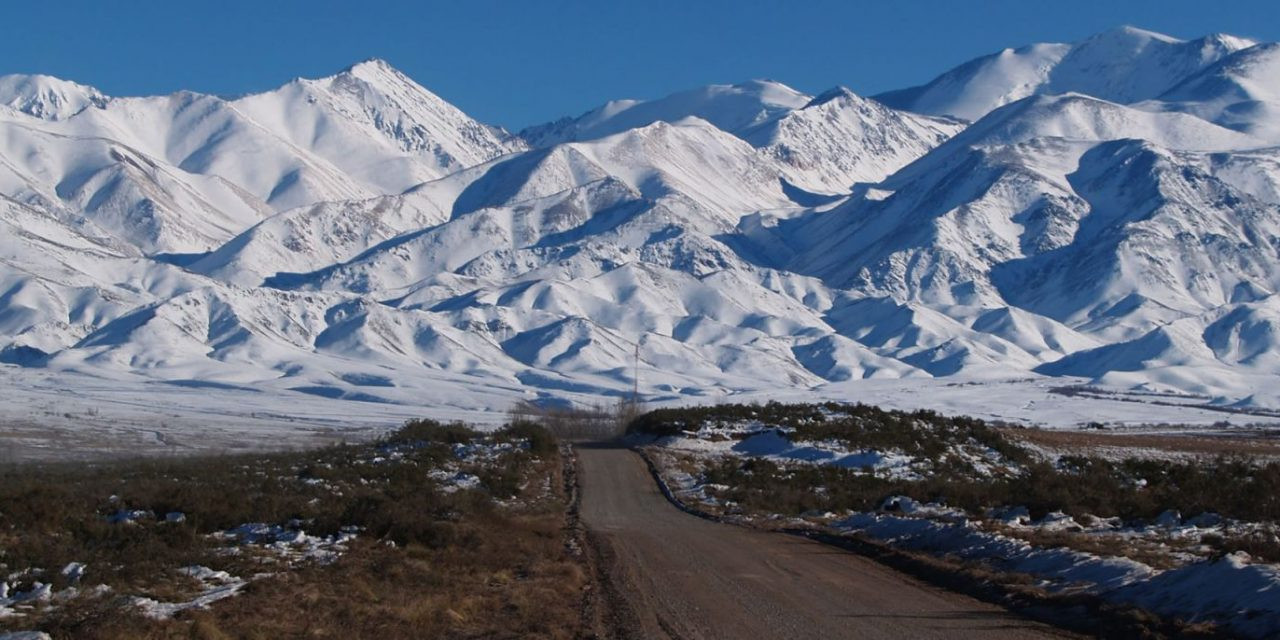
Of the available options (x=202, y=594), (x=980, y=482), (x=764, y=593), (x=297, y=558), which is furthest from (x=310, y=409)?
(x=202, y=594)

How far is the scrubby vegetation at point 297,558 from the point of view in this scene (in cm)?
1416

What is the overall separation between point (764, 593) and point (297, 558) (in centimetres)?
586

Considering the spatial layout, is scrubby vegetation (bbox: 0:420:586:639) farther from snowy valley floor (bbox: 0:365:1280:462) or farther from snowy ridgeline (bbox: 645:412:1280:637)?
snowy valley floor (bbox: 0:365:1280:462)

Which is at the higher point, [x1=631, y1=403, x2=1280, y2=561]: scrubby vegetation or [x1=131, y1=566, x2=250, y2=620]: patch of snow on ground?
[x1=631, y1=403, x2=1280, y2=561]: scrubby vegetation

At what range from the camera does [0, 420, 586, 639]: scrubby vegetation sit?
1416 centimetres

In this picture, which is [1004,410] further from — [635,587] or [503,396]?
[635,587]

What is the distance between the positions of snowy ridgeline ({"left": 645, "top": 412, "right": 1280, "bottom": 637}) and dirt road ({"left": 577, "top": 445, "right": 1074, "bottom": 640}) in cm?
142

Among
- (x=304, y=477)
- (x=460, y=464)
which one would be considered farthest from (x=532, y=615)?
(x=460, y=464)

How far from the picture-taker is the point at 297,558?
58.9 feet

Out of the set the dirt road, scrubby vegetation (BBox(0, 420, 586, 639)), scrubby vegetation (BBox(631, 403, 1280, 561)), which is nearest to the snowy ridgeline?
scrubby vegetation (BBox(631, 403, 1280, 561))

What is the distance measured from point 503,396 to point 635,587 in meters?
157

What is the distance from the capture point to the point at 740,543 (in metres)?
22.6

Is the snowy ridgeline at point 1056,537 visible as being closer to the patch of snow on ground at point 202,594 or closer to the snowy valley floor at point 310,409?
the patch of snow on ground at point 202,594

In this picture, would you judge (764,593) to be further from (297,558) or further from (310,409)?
(310,409)
